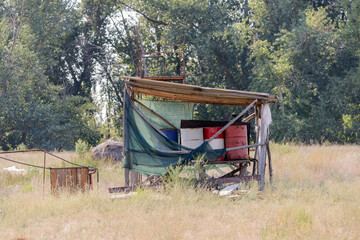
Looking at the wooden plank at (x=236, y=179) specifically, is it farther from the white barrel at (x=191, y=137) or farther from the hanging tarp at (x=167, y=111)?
the hanging tarp at (x=167, y=111)

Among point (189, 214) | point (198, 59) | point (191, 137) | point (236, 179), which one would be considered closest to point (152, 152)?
point (191, 137)

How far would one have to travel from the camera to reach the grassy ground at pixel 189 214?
23.2 ft

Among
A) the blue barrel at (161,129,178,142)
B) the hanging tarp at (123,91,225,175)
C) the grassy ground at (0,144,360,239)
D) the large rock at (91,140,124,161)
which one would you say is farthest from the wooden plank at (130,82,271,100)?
the large rock at (91,140,124,161)

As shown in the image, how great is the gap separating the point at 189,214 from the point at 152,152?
261cm

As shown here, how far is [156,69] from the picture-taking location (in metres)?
30.8

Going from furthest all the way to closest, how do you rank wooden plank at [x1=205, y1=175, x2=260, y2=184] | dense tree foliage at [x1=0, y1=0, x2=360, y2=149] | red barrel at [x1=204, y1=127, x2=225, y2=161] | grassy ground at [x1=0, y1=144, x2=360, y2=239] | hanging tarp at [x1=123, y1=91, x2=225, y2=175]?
dense tree foliage at [x1=0, y1=0, x2=360, y2=149] → red barrel at [x1=204, y1=127, x2=225, y2=161] → wooden plank at [x1=205, y1=175, x2=260, y2=184] → hanging tarp at [x1=123, y1=91, x2=225, y2=175] → grassy ground at [x1=0, y1=144, x2=360, y2=239]

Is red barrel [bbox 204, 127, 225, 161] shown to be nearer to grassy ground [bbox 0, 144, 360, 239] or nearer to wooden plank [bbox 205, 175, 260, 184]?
wooden plank [bbox 205, 175, 260, 184]

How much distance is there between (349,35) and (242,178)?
681 inches

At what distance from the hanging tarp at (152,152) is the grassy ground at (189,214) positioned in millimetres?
→ 811

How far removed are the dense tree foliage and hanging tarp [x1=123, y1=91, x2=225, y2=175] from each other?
15887mm

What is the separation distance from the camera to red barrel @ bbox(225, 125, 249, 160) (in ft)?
37.7

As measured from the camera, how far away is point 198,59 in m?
30.6

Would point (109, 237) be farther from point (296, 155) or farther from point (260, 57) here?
point (260, 57)

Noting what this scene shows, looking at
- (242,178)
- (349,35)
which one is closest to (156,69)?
(349,35)
